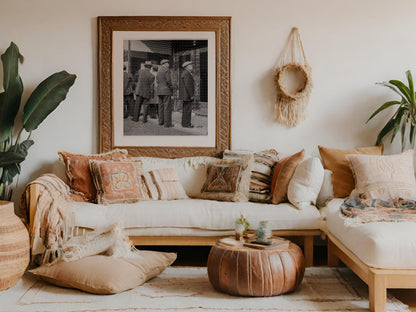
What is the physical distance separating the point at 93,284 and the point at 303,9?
10.5ft

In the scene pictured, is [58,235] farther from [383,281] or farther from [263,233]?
[383,281]

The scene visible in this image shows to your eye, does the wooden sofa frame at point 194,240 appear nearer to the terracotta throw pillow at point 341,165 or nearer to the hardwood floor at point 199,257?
the hardwood floor at point 199,257

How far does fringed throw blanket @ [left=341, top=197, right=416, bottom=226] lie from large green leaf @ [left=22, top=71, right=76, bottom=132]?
8.66 feet

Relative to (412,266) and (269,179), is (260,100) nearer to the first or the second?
(269,179)

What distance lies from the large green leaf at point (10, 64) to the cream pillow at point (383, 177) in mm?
3084

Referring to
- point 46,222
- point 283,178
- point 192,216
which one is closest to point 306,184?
point 283,178

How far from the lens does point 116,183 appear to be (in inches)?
168

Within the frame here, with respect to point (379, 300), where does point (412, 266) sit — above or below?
above

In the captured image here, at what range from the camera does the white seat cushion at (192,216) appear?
12.8 ft

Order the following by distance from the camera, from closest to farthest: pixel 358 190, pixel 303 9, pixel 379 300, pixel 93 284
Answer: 1. pixel 379 300
2. pixel 93 284
3. pixel 358 190
4. pixel 303 9

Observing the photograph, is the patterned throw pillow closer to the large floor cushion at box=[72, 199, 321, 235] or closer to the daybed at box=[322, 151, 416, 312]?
the large floor cushion at box=[72, 199, 321, 235]

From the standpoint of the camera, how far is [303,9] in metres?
4.81

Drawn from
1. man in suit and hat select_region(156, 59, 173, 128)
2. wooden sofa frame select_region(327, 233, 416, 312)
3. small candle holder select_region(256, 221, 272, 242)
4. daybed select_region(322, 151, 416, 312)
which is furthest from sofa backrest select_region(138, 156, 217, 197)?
wooden sofa frame select_region(327, 233, 416, 312)

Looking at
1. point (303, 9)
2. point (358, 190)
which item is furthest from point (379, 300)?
point (303, 9)
